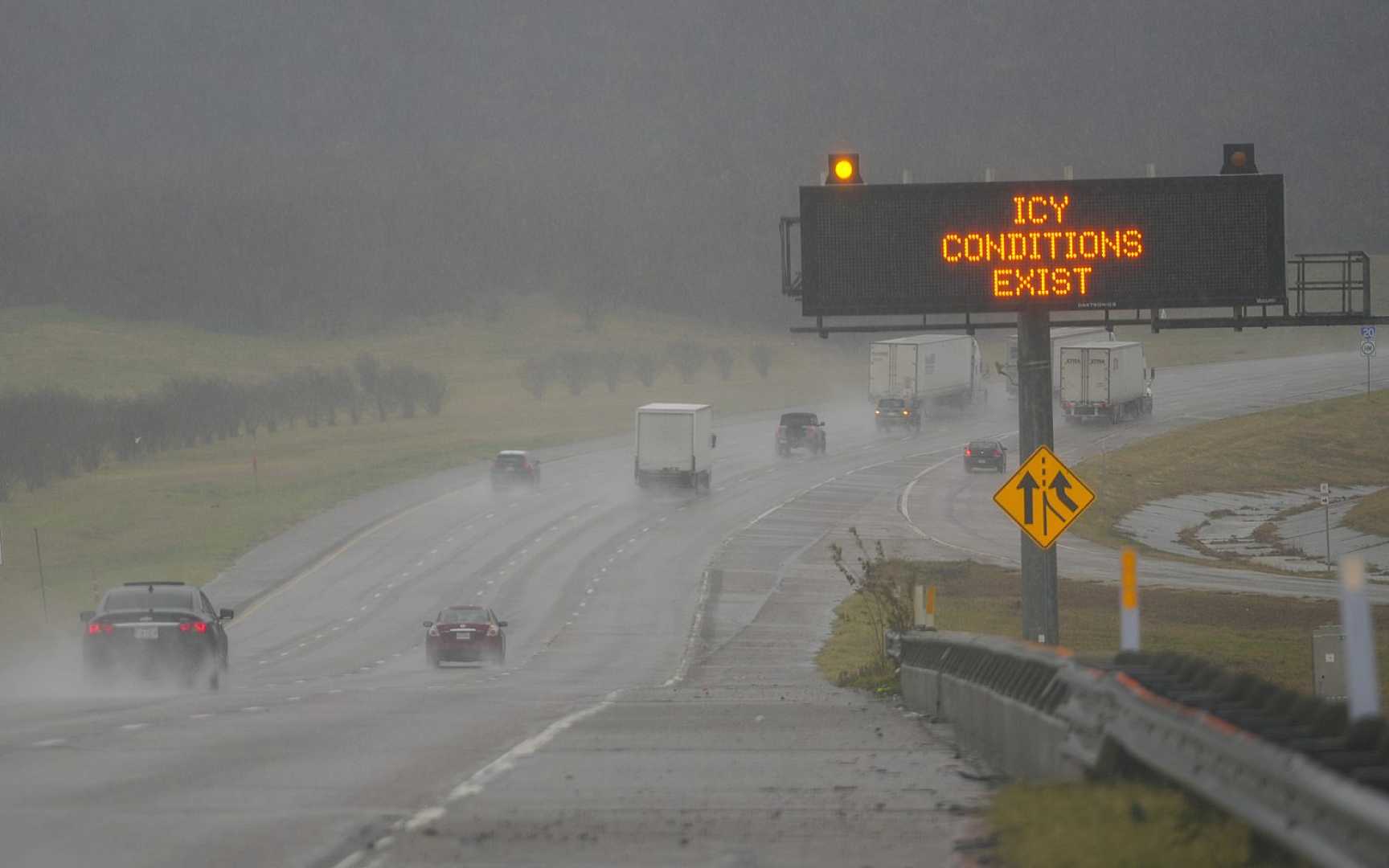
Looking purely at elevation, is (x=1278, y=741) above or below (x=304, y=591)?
above

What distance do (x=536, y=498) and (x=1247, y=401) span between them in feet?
170

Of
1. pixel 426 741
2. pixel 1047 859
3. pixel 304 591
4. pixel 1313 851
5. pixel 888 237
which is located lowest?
pixel 304 591

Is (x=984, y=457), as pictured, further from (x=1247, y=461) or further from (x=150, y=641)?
(x=150, y=641)

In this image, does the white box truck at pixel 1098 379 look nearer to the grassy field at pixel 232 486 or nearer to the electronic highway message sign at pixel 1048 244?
the grassy field at pixel 232 486

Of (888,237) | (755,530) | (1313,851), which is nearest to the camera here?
(1313,851)

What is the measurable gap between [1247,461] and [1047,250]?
64380 mm

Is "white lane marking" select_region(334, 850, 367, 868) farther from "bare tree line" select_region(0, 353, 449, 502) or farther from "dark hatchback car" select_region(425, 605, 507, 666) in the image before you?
"bare tree line" select_region(0, 353, 449, 502)

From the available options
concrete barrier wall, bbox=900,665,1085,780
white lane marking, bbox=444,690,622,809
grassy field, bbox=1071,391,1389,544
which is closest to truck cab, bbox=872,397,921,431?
grassy field, bbox=1071,391,1389,544

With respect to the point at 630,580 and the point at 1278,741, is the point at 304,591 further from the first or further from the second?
the point at 1278,741

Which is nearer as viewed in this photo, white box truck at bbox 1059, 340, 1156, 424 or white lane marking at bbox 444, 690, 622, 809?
white lane marking at bbox 444, 690, 622, 809

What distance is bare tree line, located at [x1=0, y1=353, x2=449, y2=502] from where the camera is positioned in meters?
107

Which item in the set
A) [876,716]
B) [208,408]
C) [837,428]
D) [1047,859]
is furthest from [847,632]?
[208,408]

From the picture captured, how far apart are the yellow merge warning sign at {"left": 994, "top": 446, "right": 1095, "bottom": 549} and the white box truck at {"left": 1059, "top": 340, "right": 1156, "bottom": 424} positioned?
73269mm

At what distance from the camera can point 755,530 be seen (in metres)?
66.5
